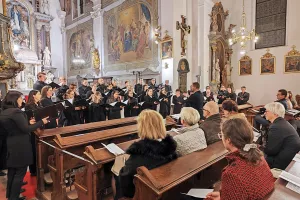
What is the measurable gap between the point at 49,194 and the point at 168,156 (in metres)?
2.48

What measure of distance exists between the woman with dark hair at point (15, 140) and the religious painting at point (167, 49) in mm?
9328

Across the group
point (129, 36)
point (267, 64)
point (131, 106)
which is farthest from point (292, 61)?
point (129, 36)

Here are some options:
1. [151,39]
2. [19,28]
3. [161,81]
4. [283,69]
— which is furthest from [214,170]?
[19,28]

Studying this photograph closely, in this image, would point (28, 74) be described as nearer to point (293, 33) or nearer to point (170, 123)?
point (170, 123)

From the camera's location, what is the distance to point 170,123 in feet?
16.1

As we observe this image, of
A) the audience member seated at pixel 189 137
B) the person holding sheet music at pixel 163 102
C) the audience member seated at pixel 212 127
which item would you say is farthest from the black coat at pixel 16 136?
the person holding sheet music at pixel 163 102

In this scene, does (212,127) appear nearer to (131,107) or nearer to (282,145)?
(282,145)

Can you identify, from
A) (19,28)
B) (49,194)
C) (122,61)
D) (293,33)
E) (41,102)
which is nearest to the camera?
(49,194)

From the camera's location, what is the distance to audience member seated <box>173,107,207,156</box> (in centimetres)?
266

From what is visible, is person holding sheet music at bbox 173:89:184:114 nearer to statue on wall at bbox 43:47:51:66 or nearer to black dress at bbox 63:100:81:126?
black dress at bbox 63:100:81:126

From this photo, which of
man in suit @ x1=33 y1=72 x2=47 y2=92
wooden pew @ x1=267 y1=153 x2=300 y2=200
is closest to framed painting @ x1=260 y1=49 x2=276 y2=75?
man in suit @ x1=33 y1=72 x2=47 y2=92

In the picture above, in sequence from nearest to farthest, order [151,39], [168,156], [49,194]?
[168,156] < [49,194] < [151,39]

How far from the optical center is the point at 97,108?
7.20 meters

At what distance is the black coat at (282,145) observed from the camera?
300 centimetres
